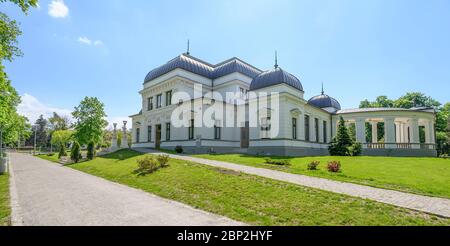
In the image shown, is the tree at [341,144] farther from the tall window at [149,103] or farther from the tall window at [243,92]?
the tall window at [149,103]

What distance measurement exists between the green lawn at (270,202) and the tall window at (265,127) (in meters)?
12.6

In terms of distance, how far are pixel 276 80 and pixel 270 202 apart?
59.0ft

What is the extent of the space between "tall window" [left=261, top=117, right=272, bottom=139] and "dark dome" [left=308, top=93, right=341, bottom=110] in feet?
45.4

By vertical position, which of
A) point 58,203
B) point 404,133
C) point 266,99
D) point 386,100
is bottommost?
point 58,203

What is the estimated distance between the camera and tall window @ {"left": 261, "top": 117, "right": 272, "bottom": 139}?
23.5 meters

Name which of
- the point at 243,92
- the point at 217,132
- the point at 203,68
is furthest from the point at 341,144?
the point at 203,68

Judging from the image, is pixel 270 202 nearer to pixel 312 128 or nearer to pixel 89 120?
pixel 312 128

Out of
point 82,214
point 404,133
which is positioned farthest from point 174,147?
point 404,133

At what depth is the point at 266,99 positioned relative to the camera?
23.8 m

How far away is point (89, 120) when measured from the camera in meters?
33.0

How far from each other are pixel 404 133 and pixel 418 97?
2464 centimetres

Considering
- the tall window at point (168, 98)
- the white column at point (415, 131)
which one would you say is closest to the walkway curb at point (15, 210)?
the tall window at point (168, 98)
